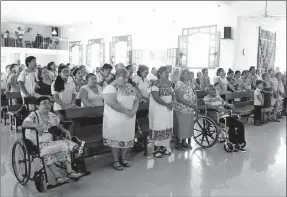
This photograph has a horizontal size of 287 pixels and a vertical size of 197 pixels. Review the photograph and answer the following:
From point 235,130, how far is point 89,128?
189cm

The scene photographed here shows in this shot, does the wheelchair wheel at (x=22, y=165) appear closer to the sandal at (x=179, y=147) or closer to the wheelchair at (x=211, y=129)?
the sandal at (x=179, y=147)

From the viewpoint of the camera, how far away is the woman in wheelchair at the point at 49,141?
2593 mm

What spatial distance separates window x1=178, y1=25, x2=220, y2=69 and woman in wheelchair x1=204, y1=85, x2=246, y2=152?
4.08 m

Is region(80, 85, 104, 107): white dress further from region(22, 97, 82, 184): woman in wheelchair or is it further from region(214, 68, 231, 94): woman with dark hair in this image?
region(214, 68, 231, 94): woman with dark hair

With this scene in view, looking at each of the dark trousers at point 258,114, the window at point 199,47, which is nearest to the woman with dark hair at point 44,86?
the dark trousers at point 258,114

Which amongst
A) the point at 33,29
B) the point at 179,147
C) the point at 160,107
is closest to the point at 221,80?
the point at 179,147

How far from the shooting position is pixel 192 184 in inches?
113

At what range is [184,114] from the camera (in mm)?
3805

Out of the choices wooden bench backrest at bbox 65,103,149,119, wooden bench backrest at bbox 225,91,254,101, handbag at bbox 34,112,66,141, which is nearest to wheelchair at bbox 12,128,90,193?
handbag at bbox 34,112,66,141

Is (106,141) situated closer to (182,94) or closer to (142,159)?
(142,159)

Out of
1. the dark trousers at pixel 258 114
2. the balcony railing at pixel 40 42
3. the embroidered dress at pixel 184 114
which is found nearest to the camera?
the embroidered dress at pixel 184 114

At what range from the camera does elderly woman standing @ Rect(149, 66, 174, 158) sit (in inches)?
140

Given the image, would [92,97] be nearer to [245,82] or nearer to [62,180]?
[62,180]

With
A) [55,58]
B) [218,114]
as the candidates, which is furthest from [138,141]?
[55,58]
